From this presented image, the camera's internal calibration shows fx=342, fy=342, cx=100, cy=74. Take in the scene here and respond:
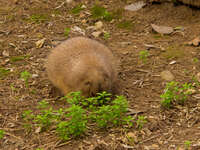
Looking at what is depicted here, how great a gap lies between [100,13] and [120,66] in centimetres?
222

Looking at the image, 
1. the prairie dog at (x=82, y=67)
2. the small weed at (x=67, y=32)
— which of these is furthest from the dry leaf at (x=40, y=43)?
the prairie dog at (x=82, y=67)

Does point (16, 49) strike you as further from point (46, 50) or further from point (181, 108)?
point (181, 108)

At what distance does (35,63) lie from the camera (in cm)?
660

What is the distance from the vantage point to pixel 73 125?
13.8ft

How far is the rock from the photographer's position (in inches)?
230

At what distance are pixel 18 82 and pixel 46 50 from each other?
128cm

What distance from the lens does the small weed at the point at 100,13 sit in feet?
26.2

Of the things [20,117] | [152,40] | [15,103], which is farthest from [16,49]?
[152,40]

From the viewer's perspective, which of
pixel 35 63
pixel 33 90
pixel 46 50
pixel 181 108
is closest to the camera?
pixel 181 108

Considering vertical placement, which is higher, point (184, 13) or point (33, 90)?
point (184, 13)

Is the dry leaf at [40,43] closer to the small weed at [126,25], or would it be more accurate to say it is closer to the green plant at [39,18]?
the green plant at [39,18]

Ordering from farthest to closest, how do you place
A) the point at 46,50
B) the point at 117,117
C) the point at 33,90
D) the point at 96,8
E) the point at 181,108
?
the point at 96,8, the point at 46,50, the point at 33,90, the point at 181,108, the point at 117,117

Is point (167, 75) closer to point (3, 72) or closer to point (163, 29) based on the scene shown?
point (163, 29)

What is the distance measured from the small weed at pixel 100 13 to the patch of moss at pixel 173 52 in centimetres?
189
